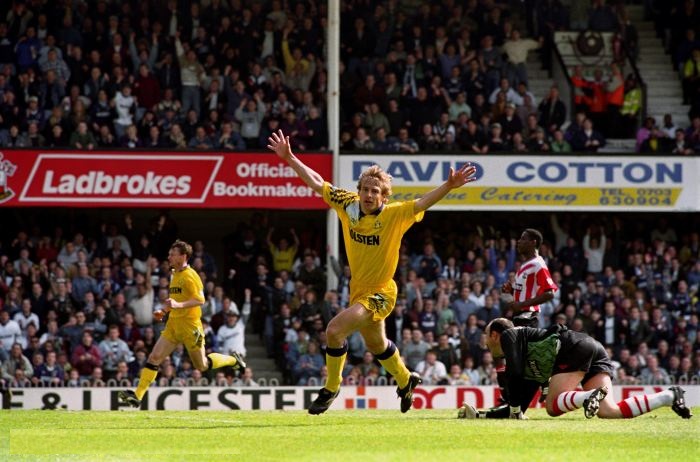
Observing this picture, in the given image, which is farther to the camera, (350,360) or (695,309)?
(695,309)

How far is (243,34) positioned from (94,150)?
166 inches

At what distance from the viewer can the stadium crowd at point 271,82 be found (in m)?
26.5

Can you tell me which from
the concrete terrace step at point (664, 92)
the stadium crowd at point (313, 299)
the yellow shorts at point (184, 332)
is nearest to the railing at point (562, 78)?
the concrete terrace step at point (664, 92)

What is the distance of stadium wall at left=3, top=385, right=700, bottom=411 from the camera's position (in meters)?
20.9

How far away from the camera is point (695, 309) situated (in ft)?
86.8

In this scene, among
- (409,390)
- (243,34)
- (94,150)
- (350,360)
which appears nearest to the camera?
(409,390)

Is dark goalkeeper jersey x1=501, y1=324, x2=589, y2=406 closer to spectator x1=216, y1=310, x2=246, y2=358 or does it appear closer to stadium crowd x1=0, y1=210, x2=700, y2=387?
stadium crowd x1=0, y1=210, x2=700, y2=387

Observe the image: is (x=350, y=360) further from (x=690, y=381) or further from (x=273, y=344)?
(x=690, y=381)

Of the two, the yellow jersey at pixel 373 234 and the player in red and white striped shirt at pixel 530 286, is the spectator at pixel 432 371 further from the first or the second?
the yellow jersey at pixel 373 234

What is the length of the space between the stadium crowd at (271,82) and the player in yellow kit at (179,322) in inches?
387

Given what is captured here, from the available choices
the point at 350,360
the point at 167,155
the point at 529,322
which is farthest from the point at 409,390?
the point at 167,155

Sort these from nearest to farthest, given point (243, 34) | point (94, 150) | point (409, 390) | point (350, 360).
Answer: point (409, 390) → point (350, 360) → point (94, 150) → point (243, 34)

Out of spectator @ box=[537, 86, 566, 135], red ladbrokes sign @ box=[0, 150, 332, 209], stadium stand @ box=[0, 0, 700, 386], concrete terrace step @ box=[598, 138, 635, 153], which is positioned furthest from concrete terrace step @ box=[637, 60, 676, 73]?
red ladbrokes sign @ box=[0, 150, 332, 209]

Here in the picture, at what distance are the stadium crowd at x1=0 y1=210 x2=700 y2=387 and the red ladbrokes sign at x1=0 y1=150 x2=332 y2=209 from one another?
689mm
